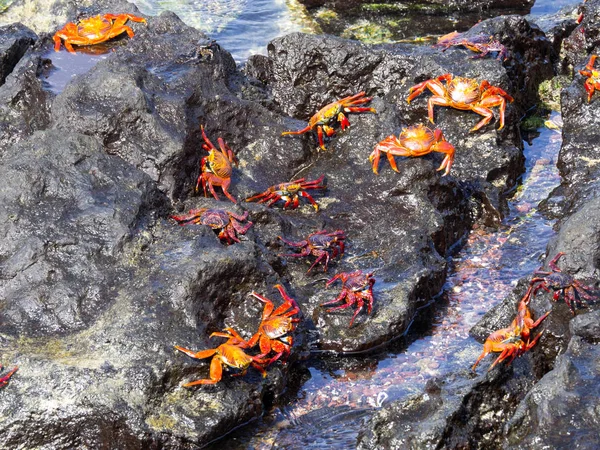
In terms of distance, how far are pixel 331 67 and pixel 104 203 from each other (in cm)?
416

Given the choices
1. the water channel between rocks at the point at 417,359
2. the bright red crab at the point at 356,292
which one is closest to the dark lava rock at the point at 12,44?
the bright red crab at the point at 356,292

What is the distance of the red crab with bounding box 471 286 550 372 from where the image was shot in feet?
20.6

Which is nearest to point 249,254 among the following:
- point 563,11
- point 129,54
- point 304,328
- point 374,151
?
point 304,328

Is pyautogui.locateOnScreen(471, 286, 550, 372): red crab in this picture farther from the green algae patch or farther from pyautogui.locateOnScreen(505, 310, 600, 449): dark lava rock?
the green algae patch

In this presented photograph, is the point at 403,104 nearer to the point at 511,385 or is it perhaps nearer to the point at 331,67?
the point at 331,67

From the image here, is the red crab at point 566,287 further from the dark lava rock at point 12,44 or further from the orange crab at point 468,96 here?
the dark lava rock at point 12,44

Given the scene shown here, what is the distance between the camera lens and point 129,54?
9250mm

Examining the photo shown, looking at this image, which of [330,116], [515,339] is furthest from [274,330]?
[330,116]

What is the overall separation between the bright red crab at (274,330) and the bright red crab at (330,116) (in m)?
2.55

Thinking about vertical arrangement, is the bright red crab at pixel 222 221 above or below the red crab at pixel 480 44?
below

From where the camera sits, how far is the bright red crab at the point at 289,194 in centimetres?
827

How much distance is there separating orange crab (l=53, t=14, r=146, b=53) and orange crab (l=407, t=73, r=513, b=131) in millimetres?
3518

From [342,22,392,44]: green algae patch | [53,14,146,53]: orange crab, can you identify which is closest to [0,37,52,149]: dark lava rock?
[53,14,146,53]: orange crab

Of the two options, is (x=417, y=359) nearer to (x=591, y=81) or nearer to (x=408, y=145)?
(x=408, y=145)
